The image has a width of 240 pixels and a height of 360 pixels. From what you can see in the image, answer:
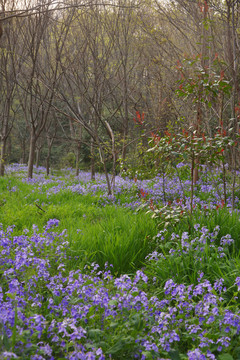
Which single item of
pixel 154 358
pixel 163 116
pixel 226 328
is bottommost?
pixel 154 358

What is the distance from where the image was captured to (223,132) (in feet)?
13.8

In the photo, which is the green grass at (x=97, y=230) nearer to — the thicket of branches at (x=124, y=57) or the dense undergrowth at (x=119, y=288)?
the dense undergrowth at (x=119, y=288)

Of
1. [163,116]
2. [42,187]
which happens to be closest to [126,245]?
[42,187]

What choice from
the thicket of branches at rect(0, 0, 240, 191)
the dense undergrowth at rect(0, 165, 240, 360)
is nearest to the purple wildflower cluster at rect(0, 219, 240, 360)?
the dense undergrowth at rect(0, 165, 240, 360)

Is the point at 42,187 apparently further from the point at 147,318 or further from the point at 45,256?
the point at 147,318

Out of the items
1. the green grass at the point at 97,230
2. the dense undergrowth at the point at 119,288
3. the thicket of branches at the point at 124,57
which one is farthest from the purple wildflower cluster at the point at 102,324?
the thicket of branches at the point at 124,57

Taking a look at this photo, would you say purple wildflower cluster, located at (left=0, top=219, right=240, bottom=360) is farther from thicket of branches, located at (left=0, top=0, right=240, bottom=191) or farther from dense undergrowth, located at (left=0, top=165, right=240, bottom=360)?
thicket of branches, located at (left=0, top=0, right=240, bottom=191)

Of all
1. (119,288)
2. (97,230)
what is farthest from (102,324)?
(97,230)

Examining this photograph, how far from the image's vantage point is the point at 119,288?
8.16 feet

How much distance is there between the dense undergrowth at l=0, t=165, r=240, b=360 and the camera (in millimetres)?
1849

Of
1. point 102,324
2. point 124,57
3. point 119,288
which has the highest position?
point 124,57

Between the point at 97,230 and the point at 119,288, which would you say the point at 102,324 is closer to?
the point at 119,288

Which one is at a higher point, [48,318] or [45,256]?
[45,256]

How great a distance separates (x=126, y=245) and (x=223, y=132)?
6.38 ft
